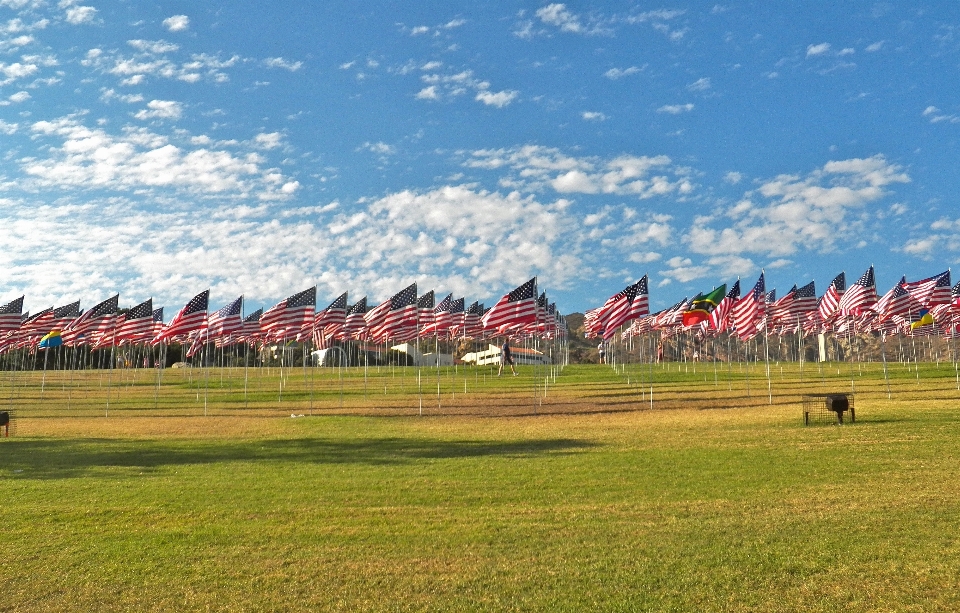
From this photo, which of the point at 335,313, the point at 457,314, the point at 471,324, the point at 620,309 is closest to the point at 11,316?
the point at 335,313

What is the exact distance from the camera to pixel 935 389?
140ft

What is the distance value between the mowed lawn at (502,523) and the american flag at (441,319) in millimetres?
27026

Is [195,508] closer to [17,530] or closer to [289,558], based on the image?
[17,530]

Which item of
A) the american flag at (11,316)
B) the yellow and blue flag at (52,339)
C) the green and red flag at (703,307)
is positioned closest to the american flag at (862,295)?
the green and red flag at (703,307)

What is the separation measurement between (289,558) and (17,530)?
6.25 m

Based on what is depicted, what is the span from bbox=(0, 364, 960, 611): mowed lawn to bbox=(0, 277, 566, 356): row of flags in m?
11.7

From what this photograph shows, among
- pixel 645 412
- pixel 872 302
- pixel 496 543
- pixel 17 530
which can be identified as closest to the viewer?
pixel 496 543

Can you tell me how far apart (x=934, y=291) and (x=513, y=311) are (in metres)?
22.4

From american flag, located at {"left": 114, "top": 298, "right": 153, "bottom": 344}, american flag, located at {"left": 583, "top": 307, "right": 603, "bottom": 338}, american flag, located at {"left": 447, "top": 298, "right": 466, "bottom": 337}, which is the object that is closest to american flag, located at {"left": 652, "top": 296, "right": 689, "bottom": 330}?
american flag, located at {"left": 583, "top": 307, "right": 603, "bottom": 338}

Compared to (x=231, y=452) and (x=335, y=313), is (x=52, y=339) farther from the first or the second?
(x=231, y=452)

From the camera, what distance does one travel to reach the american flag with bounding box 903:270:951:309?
39562 millimetres

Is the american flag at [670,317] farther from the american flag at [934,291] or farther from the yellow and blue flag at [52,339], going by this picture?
the yellow and blue flag at [52,339]

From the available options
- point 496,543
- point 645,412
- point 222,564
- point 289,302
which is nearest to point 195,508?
point 222,564

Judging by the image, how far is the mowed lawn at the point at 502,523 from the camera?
33.8ft
